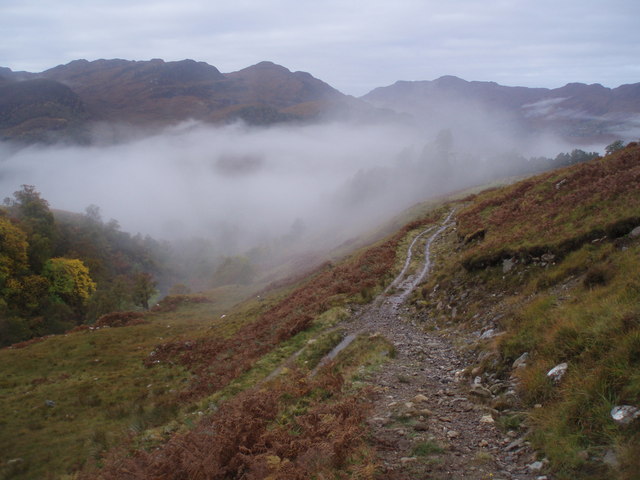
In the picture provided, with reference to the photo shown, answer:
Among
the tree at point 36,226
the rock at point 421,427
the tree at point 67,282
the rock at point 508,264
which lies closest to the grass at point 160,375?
the rock at point 421,427

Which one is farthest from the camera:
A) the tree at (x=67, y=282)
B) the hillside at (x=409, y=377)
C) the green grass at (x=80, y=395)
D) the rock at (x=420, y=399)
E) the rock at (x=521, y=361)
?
the tree at (x=67, y=282)

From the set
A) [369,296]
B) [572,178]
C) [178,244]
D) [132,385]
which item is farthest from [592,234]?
[178,244]

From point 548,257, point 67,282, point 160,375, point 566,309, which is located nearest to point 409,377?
point 566,309

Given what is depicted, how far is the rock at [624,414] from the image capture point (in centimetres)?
547

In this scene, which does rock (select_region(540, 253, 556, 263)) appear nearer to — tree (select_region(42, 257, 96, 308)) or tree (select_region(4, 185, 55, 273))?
tree (select_region(42, 257, 96, 308))

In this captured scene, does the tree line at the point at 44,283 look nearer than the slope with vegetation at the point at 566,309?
No

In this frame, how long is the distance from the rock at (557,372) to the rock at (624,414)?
1624mm

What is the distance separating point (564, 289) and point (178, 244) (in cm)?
20238

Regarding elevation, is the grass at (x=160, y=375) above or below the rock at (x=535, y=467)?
below

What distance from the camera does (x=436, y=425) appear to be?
7.92 m

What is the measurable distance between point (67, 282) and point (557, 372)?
67534mm

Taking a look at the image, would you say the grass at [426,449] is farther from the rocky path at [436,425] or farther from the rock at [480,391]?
the rock at [480,391]

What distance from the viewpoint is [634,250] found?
11055 mm

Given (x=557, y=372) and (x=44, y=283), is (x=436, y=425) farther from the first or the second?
(x=44, y=283)
